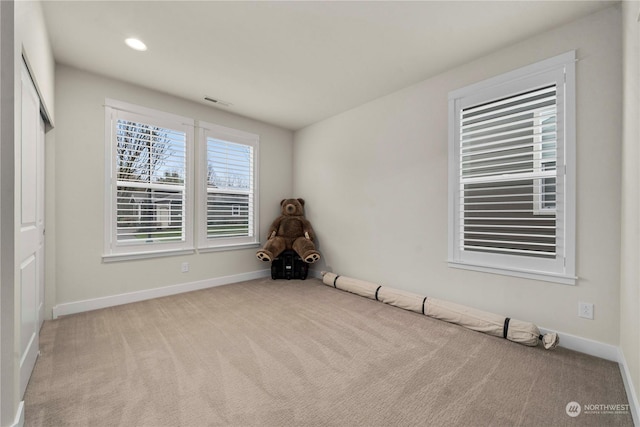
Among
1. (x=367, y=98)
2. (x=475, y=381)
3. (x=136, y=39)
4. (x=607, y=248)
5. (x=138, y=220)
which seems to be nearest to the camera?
(x=475, y=381)

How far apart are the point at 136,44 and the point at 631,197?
3.95 metres

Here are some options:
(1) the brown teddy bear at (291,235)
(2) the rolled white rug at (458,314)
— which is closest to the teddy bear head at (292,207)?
(1) the brown teddy bear at (291,235)

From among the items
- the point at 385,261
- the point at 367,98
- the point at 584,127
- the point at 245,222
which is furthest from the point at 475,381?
the point at 245,222

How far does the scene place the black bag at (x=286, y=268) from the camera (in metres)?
4.41

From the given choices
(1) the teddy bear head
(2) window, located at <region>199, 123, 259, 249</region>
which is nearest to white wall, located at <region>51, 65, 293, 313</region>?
(2) window, located at <region>199, 123, 259, 249</region>

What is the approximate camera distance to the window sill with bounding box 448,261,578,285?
2199mm

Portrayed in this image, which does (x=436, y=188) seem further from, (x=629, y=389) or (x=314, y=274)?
(x=314, y=274)

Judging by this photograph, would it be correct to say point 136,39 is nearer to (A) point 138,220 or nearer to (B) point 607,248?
(A) point 138,220

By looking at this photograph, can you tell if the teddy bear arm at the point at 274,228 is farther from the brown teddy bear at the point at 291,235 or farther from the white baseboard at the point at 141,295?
the white baseboard at the point at 141,295

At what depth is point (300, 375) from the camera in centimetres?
182

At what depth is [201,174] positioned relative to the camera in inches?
151

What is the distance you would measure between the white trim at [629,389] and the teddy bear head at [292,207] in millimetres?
3799

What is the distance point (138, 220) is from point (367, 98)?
330 centimetres

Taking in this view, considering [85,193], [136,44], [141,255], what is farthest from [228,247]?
[136,44]
